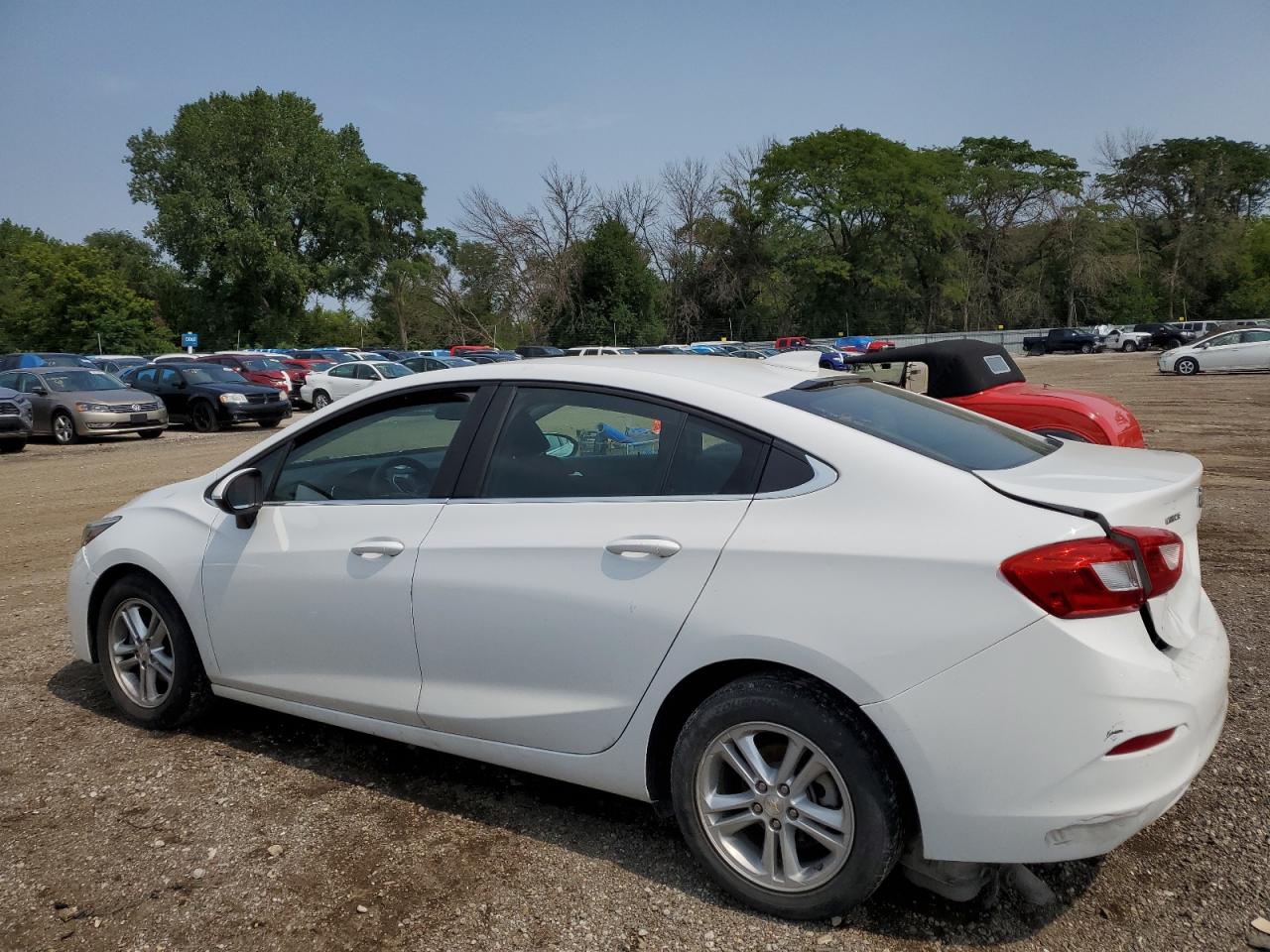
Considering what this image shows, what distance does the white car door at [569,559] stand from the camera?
2.80 meters

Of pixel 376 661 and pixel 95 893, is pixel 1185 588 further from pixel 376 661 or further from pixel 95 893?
pixel 95 893

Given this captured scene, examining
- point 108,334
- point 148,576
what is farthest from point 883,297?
point 148,576

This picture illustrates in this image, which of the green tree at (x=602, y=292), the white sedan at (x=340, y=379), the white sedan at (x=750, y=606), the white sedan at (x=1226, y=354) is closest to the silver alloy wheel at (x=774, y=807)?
the white sedan at (x=750, y=606)

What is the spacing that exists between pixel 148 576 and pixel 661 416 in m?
2.51

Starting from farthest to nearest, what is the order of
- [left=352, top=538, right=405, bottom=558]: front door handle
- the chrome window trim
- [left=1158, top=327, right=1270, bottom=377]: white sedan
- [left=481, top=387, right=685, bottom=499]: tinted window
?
[left=1158, top=327, right=1270, bottom=377]: white sedan → [left=352, top=538, right=405, bottom=558]: front door handle → [left=481, top=387, right=685, bottom=499]: tinted window → the chrome window trim

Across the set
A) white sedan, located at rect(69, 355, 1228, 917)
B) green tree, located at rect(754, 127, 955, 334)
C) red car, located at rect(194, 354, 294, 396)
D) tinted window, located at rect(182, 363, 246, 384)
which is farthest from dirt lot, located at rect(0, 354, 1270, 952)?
green tree, located at rect(754, 127, 955, 334)

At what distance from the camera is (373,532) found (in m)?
3.41

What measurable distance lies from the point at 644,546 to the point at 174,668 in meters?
2.42

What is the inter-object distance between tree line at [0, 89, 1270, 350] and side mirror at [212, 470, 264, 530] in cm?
5921

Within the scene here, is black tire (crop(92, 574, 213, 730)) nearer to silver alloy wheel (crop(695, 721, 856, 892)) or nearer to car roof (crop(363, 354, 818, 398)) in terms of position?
car roof (crop(363, 354, 818, 398))

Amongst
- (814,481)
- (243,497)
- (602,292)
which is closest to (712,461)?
(814,481)

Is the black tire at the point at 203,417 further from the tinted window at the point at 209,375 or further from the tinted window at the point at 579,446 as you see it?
the tinted window at the point at 579,446

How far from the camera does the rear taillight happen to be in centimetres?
233

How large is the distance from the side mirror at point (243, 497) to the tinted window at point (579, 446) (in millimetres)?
1088
